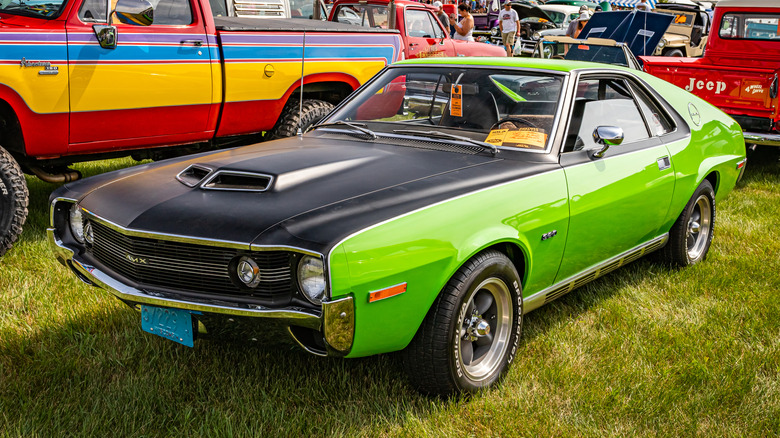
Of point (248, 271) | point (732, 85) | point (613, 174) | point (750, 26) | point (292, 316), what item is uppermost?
point (750, 26)

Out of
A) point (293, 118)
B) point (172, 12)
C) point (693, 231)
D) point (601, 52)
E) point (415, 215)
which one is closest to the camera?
point (415, 215)

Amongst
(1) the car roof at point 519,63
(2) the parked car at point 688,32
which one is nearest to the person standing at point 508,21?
(2) the parked car at point 688,32

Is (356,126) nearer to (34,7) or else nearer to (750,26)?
(34,7)

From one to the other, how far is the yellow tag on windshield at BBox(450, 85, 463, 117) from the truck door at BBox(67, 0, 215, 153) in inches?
105

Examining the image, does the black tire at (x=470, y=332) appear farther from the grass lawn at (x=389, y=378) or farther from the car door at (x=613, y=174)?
the car door at (x=613, y=174)

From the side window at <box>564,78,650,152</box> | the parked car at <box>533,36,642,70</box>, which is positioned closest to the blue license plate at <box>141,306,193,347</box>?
the side window at <box>564,78,650,152</box>

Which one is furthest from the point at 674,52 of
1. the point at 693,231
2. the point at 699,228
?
the point at 693,231

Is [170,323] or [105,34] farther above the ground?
[105,34]

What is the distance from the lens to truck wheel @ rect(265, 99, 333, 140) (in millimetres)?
6645

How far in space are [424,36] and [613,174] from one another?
795 cm

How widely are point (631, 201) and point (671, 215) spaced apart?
0.70 meters

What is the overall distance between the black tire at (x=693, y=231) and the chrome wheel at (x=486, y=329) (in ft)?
6.33

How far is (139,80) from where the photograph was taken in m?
5.50

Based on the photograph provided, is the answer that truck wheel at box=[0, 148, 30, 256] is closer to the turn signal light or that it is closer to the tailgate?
the turn signal light
